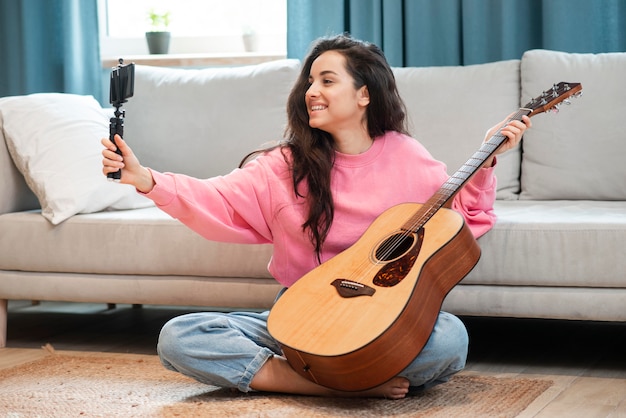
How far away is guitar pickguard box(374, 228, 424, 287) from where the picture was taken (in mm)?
1863

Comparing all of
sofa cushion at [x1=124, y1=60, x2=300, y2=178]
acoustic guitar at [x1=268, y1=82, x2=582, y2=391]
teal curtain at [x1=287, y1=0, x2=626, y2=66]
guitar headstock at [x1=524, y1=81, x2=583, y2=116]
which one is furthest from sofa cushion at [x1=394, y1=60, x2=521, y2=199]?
acoustic guitar at [x1=268, y1=82, x2=582, y2=391]

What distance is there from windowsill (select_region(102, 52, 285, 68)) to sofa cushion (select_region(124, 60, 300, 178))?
18.4 inches

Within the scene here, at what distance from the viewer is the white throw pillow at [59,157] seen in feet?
8.66

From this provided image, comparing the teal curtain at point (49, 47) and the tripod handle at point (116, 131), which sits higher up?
the teal curtain at point (49, 47)

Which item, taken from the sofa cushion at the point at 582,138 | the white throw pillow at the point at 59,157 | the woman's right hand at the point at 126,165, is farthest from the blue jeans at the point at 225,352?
the sofa cushion at the point at 582,138

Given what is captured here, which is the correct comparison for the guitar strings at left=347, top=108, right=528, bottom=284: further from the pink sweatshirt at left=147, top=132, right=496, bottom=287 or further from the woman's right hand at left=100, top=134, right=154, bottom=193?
the woman's right hand at left=100, top=134, right=154, bottom=193

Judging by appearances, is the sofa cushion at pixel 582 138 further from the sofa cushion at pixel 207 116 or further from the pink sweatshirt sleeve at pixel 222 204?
the pink sweatshirt sleeve at pixel 222 204

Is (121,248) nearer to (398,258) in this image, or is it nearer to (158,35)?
(398,258)

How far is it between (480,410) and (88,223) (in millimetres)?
1213

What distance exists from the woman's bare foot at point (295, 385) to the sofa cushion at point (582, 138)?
1.02m

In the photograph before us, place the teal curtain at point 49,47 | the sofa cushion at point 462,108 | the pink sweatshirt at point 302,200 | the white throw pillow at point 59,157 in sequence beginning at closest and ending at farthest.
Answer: the pink sweatshirt at point 302,200
the white throw pillow at point 59,157
the sofa cushion at point 462,108
the teal curtain at point 49,47

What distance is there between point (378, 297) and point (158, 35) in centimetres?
217

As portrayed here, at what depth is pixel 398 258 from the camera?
1.92 m

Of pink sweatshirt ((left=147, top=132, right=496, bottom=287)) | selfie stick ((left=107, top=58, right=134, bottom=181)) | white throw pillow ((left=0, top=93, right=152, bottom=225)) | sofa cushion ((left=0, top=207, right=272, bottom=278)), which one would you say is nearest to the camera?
selfie stick ((left=107, top=58, right=134, bottom=181))
